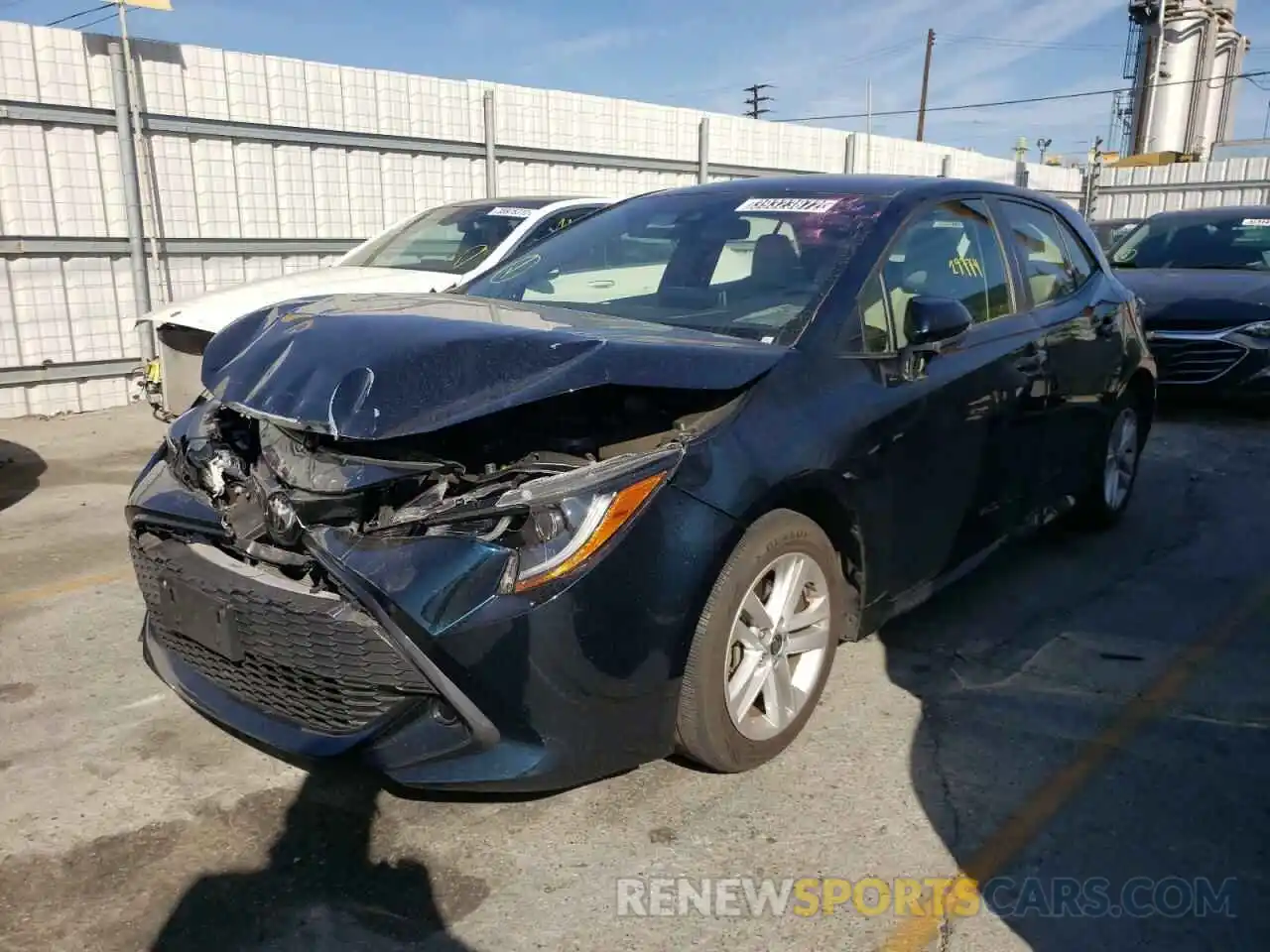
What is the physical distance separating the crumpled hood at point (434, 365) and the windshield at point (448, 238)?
4565mm

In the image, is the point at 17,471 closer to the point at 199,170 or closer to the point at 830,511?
the point at 199,170

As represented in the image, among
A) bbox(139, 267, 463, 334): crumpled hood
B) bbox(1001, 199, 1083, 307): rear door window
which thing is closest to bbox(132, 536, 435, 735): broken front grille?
bbox(1001, 199, 1083, 307): rear door window

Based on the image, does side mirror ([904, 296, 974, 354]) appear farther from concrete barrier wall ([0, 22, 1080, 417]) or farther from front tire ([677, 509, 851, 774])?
concrete barrier wall ([0, 22, 1080, 417])

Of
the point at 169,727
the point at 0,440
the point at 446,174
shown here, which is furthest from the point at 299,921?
the point at 446,174

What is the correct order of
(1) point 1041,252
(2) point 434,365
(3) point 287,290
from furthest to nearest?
(3) point 287,290
(1) point 1041,252
(2) point 434,365

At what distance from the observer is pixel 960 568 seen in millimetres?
3756

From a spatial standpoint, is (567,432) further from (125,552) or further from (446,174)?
(446,174)

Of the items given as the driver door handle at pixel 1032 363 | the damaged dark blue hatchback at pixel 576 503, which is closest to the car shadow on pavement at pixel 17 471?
the damaged dark blue hatchback at pixel 576 503

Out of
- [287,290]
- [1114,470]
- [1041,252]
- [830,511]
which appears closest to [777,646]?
[830,511]

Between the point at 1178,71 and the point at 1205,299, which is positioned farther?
the point at 1178,71

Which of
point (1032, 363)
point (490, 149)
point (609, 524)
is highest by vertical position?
point (490, 149)

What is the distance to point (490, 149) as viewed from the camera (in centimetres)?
1046

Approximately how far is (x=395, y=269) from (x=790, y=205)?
4.37 metres

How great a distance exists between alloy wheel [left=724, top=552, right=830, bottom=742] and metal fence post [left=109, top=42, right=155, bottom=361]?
6669 millimetres
